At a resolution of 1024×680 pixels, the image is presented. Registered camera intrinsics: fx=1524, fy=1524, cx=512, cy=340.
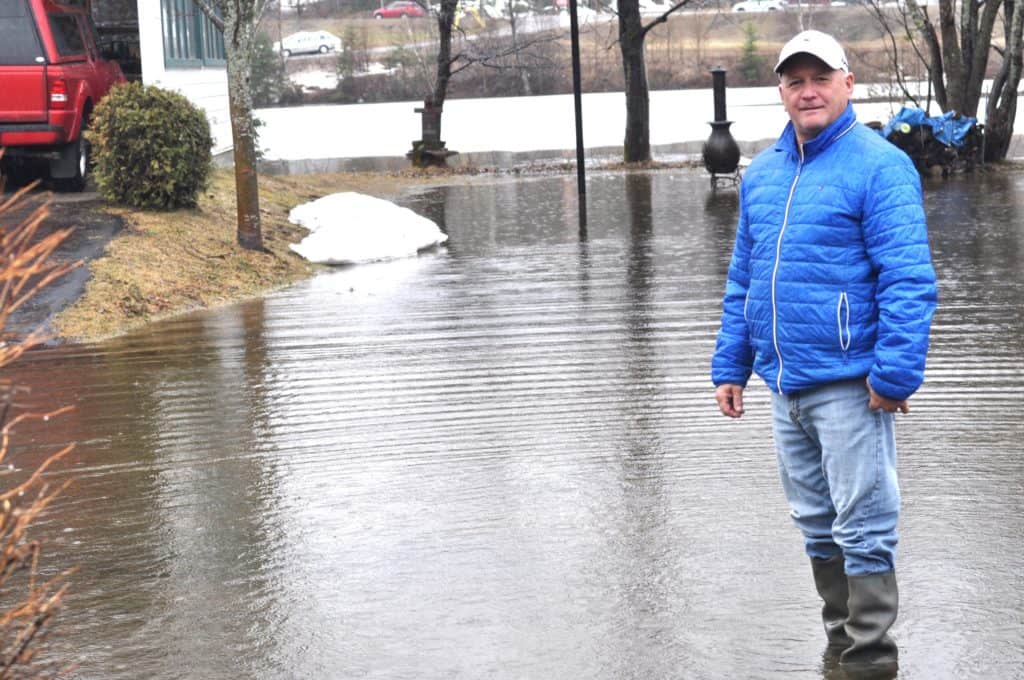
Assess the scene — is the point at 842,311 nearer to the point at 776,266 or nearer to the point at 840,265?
the point at 840,265

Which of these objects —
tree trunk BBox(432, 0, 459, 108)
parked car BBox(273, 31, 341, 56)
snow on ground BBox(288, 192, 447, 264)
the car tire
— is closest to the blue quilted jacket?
snow on ground BBox(288, 192, 447, 264)

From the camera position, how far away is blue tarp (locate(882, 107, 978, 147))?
23.8 metres

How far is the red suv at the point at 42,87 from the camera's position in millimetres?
17281

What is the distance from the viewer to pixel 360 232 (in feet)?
54.4

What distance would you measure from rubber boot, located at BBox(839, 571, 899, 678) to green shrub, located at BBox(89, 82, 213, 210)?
12.7 metres

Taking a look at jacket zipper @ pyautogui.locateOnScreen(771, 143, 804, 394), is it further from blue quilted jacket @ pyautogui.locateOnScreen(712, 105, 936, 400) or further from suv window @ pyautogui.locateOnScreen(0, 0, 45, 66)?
suv window @ pyautogui.locateOnScreen(0, 0, 45, 66)

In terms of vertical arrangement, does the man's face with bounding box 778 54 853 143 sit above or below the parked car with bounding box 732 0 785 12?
below

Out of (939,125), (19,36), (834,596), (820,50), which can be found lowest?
(834,596)

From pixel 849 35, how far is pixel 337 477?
63654mm

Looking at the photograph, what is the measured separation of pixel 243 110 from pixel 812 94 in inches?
452

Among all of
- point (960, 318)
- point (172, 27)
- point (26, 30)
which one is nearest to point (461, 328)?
point (960, 318)

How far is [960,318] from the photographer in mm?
10977

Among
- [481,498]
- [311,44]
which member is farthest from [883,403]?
[311,44]

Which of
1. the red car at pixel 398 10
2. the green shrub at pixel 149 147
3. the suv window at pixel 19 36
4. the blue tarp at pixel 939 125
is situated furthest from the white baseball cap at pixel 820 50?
the red car at pixel 398 10
